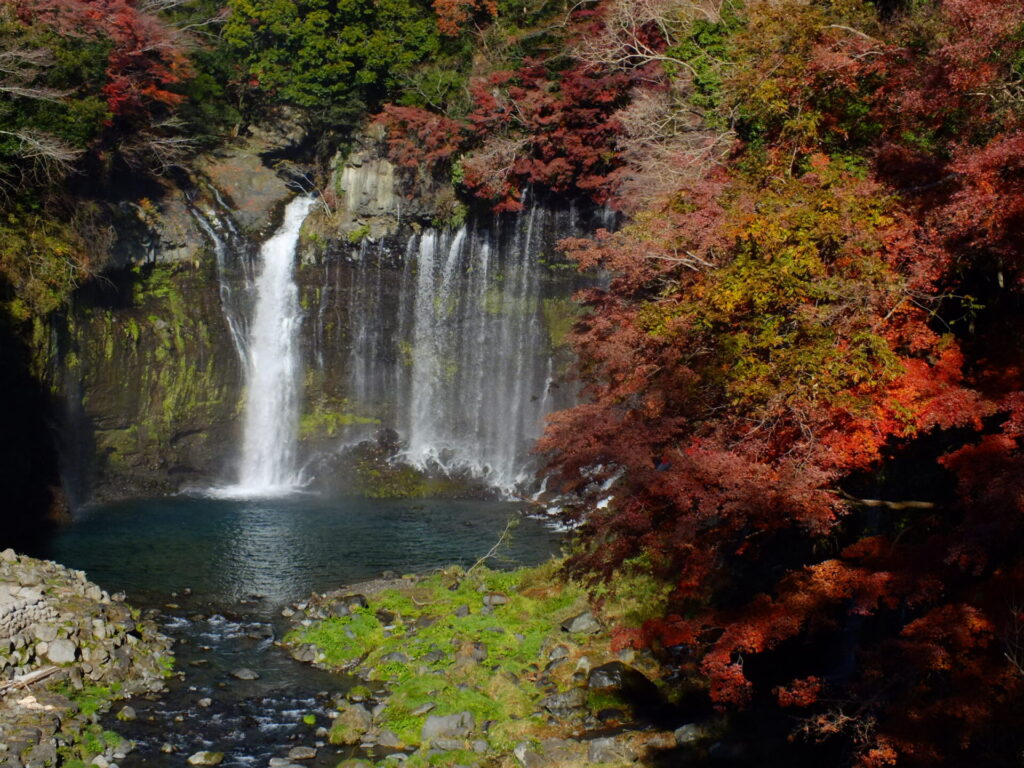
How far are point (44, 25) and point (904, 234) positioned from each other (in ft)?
74.5

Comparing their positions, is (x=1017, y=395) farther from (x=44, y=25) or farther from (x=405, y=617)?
(x=44, y=25)

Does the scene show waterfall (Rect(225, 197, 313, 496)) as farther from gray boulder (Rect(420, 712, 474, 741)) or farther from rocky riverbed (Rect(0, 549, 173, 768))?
gray boulder (Rect(420, 712, 474, 741))

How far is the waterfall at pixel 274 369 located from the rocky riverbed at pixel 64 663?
43.6ft

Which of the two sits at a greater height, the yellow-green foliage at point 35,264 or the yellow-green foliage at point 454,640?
the yellow-green foliage at point 35,264

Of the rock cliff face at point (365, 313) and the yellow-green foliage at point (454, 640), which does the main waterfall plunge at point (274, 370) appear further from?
the yellow-green foliage at point (454, 640)

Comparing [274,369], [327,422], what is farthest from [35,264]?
[327,422]

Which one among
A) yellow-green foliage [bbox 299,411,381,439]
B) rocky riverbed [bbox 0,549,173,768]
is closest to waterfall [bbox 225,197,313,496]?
yellow-green foliage [bbox 299,411,381,439]

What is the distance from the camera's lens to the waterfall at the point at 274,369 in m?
27.2

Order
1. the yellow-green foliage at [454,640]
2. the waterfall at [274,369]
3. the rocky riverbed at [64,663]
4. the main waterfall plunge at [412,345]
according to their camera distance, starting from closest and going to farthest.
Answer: the rocky riverbed at [64,663] → the yellow-green foliage at [454,640] → the waterfall at [274,369] → the main waterfall plunge at [412,345]

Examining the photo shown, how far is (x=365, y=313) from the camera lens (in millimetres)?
28156

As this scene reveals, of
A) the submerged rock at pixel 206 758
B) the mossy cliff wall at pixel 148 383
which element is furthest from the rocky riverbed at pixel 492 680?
the mossy cliff wall at pixel 148 383

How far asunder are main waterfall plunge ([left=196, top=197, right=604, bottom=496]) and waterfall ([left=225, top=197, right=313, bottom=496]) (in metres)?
0.03

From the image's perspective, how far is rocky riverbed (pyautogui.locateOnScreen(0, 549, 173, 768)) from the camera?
9820mm

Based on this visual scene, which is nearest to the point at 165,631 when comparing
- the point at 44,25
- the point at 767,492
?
the point at 767,492
